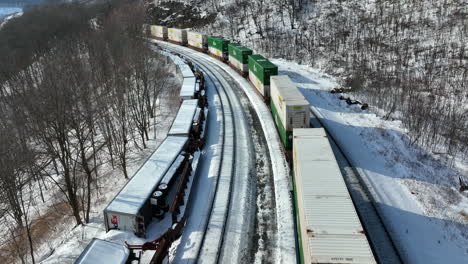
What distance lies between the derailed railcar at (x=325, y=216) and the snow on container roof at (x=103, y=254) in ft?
30.1

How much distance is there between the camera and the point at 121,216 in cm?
1909

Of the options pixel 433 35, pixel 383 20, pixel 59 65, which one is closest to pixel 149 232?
pixel 59 65

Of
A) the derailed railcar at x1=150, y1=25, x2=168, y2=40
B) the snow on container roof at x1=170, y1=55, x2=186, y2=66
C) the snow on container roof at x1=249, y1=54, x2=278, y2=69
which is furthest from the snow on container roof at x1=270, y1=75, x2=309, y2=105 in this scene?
the derailed railcar at x1=150, y1=25, x2=168, y2=40

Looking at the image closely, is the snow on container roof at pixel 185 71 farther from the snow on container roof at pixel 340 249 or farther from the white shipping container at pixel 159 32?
the white shipping container at pixel 159 32

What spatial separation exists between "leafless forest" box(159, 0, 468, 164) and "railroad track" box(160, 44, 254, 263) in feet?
54.0

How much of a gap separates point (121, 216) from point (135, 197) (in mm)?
1431

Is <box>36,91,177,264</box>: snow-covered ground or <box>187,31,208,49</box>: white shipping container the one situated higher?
<box>187,31,208,49</box>: white shipping container

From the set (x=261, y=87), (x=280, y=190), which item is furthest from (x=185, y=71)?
(x=280, y=190)

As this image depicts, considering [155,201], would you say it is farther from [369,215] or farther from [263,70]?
[263,70]

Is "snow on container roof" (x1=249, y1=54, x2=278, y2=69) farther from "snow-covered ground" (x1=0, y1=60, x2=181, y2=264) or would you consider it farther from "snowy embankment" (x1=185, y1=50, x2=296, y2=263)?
"snow-covered ground" (x1=0, y1=60, x2=181, y2=264)

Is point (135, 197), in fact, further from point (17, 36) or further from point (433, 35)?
point (17, 36)

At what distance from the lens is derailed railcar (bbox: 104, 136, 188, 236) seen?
19.0 metres

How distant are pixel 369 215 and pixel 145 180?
15.2 meters

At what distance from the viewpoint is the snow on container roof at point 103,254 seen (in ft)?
50.4
